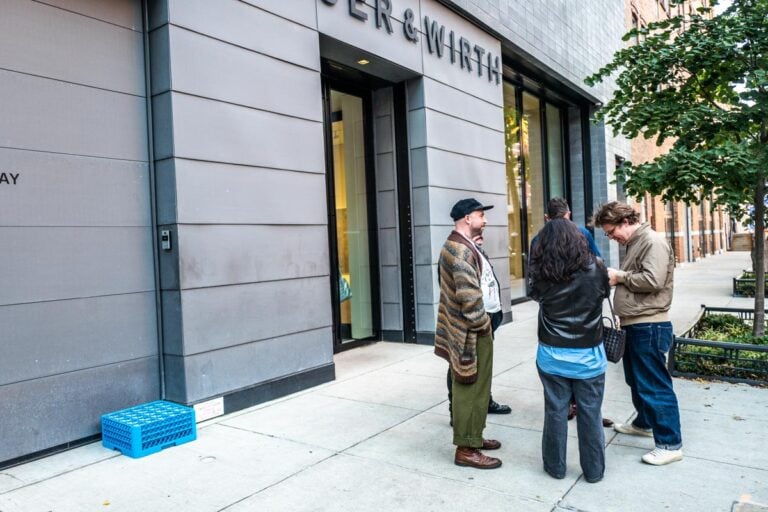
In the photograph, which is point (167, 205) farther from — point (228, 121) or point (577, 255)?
point (577, 255)

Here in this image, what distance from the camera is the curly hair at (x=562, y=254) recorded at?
364 centimetres

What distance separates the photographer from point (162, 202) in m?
5.40

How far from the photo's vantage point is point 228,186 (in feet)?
18.9

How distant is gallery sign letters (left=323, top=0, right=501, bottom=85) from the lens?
25.7 ft

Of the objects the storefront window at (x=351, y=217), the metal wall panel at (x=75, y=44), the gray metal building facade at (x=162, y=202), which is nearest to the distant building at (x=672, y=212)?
the storefront window at (x=351, y=217)

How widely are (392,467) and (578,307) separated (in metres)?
1.75

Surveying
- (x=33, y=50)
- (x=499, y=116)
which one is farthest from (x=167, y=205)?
(x=499, y=116)

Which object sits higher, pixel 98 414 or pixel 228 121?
pixel 228 121

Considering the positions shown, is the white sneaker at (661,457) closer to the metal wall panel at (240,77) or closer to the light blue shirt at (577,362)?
the light blue shirt at (577,362)

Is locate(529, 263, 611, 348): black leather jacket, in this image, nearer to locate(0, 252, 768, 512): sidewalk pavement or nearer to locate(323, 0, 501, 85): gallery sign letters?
locate(0, 252, 768, 512): sidewalk pavement

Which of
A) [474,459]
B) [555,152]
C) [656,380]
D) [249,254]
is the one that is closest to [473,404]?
[474,459]

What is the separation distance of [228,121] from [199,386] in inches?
102

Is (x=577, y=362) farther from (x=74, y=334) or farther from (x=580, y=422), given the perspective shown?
(x=74, y=334)

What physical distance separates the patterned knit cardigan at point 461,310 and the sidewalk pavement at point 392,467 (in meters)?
0.79
